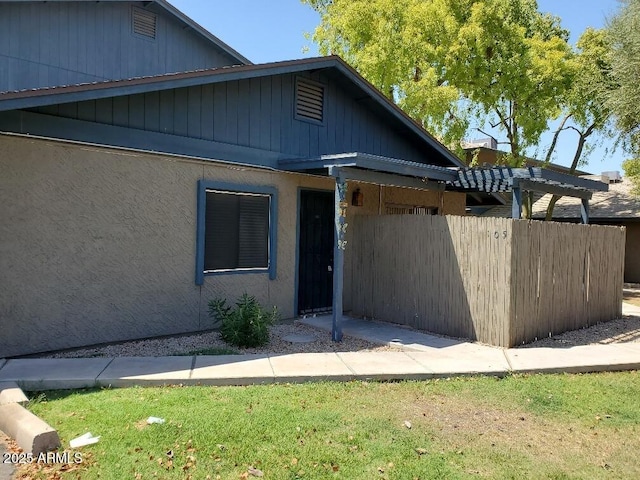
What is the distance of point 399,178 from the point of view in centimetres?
931

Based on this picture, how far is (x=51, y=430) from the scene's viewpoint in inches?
151

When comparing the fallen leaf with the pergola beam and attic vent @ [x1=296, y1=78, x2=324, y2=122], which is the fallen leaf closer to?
the pergola beam

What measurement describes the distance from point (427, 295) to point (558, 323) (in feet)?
7.67

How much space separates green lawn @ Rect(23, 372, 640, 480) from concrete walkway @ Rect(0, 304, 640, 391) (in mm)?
204

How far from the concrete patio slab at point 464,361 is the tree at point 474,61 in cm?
1107

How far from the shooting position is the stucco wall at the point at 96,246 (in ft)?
20.2

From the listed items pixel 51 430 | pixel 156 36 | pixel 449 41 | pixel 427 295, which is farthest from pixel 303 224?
pixel 449 41

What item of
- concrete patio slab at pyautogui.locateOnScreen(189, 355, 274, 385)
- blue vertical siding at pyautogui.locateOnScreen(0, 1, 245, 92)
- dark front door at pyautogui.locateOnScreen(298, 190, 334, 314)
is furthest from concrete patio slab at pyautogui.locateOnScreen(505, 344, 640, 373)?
blue vertical siding at pyautogui.locateOnScreen(0, 1, 245, 92)

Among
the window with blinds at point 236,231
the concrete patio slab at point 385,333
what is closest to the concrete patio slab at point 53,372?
the window with blinds at point 236,231

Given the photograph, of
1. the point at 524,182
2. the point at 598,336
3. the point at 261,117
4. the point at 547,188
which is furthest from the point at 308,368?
the point at 547,188

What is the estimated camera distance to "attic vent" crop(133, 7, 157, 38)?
13.1 meters

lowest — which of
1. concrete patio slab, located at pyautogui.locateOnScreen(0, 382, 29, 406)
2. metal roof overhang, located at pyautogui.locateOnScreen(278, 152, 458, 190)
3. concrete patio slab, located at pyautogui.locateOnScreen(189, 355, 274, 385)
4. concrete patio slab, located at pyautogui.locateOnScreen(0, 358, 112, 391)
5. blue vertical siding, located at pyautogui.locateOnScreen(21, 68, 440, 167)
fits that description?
concrete patio slab, located at pyautogui.locateOnScreen(189, 355, 274, 385)

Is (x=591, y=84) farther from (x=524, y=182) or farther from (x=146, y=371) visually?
(x=146, y=371)

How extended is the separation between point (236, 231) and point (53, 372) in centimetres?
369
